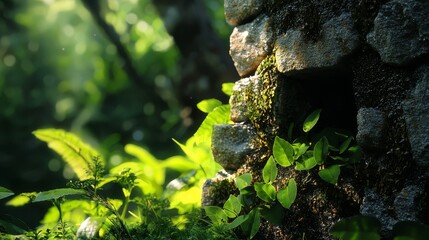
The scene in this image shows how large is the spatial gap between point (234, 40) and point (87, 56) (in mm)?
5905

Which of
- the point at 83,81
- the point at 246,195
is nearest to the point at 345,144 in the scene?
the point at 246,195

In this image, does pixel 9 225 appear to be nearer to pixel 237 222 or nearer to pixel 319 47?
→ pixel 237 222

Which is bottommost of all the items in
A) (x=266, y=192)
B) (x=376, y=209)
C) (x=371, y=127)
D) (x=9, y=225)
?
(x=376, y=209)

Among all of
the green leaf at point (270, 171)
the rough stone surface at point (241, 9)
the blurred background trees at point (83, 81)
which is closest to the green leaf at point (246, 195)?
the green leaf at point (270, 171)

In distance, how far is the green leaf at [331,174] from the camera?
1884mm

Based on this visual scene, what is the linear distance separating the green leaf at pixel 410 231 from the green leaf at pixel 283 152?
497 mm

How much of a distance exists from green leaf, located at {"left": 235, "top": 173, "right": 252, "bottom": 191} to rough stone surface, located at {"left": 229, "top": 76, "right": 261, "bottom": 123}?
0.29m

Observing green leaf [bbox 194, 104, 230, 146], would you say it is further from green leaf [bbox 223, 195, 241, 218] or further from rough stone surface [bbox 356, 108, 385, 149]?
rough stone surface [bbox 356, 108, 385, 149]

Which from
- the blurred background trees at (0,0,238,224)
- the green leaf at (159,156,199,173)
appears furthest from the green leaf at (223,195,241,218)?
the blurred background trees at (0,0,238,224)

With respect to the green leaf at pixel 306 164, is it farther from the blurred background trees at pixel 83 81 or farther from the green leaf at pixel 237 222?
the blurred background trees at pixel 83 81

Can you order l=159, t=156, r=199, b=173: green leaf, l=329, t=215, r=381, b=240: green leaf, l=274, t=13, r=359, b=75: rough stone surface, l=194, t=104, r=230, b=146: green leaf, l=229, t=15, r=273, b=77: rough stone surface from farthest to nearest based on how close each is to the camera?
l=159, t=156, r=199, b=173: green leaf
l=194, t=104, r=230, b=146: green leaf
l=229, t=15, r=273, b=77: rough stone surface
l=274, t=13, r=359, b=75: rough stone surface
l=329, t=215, r=381, b=240: green leaf

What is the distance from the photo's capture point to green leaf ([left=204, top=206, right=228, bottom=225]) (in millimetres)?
2193

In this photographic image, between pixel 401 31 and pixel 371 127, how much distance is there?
0.34m

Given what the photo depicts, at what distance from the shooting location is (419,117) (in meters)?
1.71
